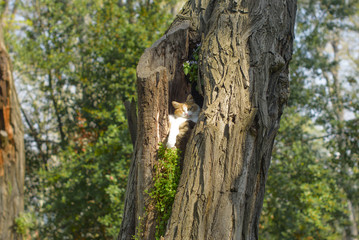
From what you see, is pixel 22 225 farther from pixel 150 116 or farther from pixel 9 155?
pixel 150 116

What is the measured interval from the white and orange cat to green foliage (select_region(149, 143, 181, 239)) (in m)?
0.11

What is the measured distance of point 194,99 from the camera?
3445mm

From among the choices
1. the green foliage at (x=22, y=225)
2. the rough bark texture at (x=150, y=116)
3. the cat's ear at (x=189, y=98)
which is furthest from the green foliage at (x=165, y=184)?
the green foliage at (x=22, y=225)

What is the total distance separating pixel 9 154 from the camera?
24.6 feet

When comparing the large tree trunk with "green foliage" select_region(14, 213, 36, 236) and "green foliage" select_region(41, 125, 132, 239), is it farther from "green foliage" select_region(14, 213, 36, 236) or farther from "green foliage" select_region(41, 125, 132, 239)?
"green foliage" select_region(14, 213, 36, 236)

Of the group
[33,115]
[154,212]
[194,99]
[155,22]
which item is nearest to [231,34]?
[194,99]

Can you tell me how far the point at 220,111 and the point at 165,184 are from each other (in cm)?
71

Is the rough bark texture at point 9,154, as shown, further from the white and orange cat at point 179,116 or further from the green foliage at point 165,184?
the green foliage at point 165,184

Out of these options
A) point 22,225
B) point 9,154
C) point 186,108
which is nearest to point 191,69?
point 186,108

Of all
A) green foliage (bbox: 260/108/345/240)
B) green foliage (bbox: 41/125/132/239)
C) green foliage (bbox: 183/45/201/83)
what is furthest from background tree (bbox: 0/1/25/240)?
green foliage (bbox: 260/108/345/240)

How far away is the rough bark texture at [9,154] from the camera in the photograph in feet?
23.6

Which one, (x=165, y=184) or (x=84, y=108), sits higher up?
(x=84, y=108)

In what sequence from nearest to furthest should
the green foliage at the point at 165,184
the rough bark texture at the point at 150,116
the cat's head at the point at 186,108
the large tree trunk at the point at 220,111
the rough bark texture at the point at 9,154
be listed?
the large tree trunk at the point at 220,111
the green foliage at the point at 165,184
the rough bark texture at the point at 150,116
the cat's head at the point at 186,108
the rough bark texture at the point at 9,154

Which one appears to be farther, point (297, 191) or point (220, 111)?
point (297, 191)
